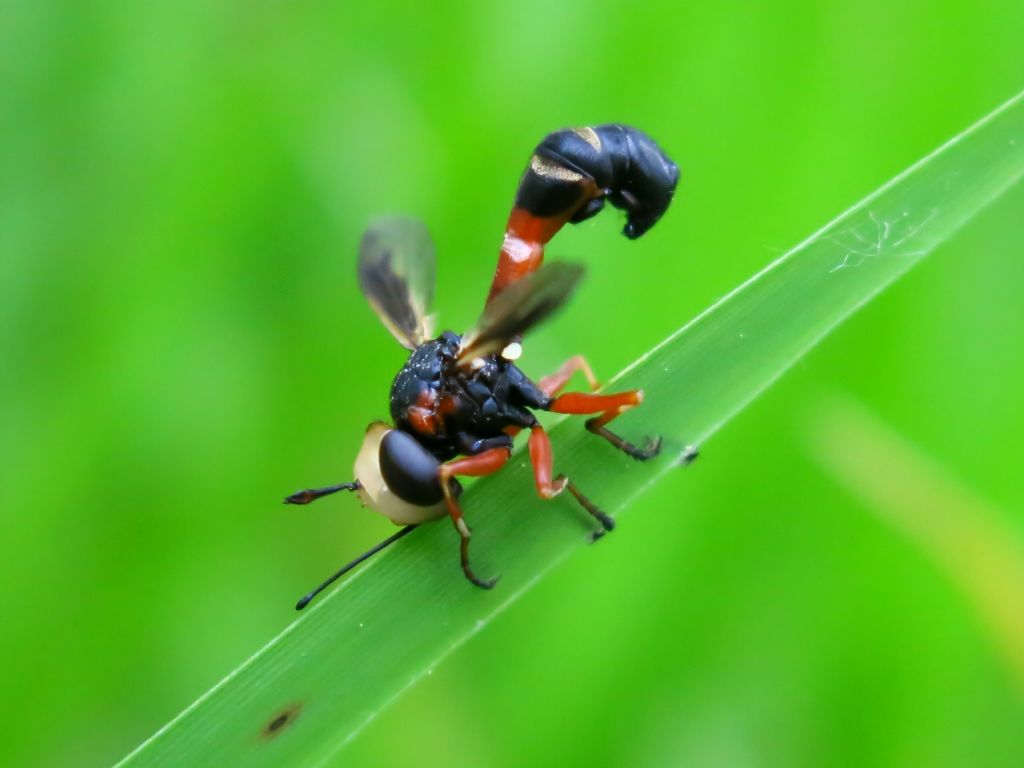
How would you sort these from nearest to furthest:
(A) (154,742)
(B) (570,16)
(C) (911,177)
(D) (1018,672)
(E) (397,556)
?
(A) (154,742) < (C) (911,177) < (E) (397,556) < (D) (1018,672) < (B) (570,16)

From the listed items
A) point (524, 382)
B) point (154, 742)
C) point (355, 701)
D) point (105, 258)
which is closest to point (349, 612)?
point (355, 701)

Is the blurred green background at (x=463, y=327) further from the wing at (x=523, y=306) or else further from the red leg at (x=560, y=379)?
the wing at (x=523, y=306)

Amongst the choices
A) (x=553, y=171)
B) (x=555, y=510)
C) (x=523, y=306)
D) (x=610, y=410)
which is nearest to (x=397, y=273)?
(x=553, y=171)

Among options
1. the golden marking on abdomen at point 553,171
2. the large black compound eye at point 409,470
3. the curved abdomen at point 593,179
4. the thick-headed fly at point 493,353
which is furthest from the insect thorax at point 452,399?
the golden marking on abdomen at point 553,171

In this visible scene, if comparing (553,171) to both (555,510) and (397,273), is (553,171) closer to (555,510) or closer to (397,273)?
(397,273)

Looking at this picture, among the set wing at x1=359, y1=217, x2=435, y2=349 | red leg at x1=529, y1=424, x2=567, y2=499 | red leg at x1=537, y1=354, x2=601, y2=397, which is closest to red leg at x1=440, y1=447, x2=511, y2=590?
red leg at x1=529, y1=424, x2=567, y2=499

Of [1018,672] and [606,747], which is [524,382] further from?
[1018,672]
